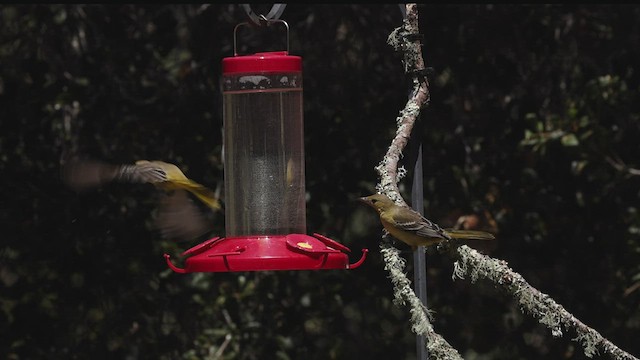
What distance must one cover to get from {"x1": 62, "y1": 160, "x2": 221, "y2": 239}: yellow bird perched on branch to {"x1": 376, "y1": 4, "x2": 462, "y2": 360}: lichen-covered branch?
118cm

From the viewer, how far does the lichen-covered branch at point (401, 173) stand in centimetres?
287

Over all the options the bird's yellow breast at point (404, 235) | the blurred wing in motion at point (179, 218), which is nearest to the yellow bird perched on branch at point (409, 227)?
the bird's yellow breast at point (404, 235)

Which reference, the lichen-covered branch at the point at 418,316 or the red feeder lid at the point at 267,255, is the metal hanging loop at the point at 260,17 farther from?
the lichen-covered branch at the point at 418,316

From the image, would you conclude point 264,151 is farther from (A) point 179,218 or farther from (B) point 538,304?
(A) point 179,218

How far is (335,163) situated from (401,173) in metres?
2.62

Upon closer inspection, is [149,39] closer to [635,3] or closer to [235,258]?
[635,3]

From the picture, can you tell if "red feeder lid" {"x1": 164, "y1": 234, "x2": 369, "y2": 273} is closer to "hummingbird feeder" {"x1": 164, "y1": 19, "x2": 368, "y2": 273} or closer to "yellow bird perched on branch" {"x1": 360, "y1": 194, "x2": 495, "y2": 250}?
Answer: "hummingbird feeder" {"x1": 164, "y1": 19, "x2": 368, "y2": 273}

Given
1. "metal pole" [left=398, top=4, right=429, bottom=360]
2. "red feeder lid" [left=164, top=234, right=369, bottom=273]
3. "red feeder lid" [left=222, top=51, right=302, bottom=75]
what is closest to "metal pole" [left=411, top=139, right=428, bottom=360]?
"metal pole" [left=398, top=4, right=429, bottom=360]

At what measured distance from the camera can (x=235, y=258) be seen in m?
3.33

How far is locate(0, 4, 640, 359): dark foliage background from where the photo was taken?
19.3ft

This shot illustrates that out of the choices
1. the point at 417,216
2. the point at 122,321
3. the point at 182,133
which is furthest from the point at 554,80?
the point at 417,216

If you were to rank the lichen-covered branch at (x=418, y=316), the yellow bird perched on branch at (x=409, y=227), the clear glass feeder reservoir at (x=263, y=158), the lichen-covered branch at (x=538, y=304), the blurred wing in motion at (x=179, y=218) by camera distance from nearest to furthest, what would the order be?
the lichen-covered branch at (x=418, y=316)
the lichen-covered branch at (x=538, y=304)
the yellow bird perched on branch at (x=409, y=227)
the clear glass feeder reservoir at (x=263, y=158)
the blurred wing in motion at (x=179, y=218)

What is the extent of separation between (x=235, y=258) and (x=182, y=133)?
2779 mm

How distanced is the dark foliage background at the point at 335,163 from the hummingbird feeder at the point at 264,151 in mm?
2069
